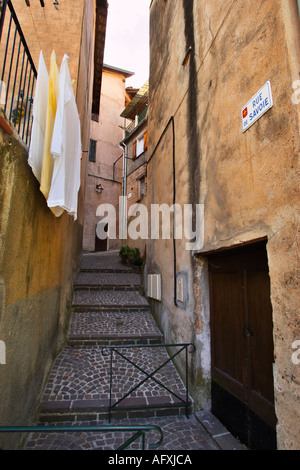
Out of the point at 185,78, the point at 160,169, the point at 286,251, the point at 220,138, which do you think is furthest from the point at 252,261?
the point at 160,169

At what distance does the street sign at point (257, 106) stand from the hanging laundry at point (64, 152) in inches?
77.2

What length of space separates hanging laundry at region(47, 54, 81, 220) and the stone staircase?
1.87 metres

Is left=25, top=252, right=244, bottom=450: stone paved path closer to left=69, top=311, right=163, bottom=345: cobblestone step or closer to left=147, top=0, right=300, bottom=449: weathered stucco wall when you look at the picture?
left=69, top=311, right=163, bottom=345: cobblestone step

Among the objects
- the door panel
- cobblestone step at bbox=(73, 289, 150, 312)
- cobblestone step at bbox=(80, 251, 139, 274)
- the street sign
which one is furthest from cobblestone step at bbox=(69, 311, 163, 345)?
the street sign

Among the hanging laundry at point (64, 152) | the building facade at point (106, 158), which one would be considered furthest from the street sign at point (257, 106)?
the building facade at point (106, 158)

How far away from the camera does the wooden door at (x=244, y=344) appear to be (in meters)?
2.44

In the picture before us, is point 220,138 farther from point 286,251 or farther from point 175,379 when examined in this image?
point 175,379

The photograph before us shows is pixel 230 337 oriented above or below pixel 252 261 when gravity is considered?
below

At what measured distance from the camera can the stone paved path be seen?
113 inches
